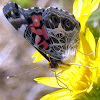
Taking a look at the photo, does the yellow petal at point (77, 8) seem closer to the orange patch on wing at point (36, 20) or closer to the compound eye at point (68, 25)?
the compound eye at point (68, 25)

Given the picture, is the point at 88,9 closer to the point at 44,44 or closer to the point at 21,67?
the point at 44,44

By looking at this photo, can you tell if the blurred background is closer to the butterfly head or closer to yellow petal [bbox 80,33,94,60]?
yellow petal [bbox 80,33,94,60]

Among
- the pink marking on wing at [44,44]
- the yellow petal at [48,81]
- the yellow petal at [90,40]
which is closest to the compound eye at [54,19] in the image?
the pink marking on wing at [44,44]

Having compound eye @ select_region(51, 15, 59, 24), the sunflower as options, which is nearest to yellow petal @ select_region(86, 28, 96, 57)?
the sunflower

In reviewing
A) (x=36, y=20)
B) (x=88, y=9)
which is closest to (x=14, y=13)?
(x=36, y=20)

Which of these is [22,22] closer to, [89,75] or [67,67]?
[67,67]
